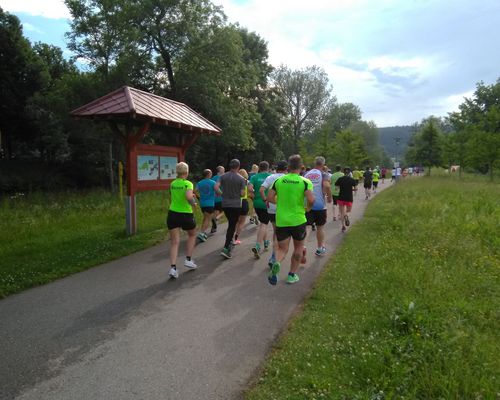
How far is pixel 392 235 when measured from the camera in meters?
9.80

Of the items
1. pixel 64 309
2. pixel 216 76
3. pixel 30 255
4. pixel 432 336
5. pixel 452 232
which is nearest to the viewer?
pixel 432 336

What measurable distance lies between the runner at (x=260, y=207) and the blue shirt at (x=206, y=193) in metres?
1.61

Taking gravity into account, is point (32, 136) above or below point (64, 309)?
above

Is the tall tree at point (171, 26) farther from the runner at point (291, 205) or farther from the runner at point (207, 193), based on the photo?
the runner at point (291, 205)

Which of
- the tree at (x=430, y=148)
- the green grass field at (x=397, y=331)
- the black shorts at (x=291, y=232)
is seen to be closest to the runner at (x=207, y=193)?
the green grass field at (x=397, y=331)

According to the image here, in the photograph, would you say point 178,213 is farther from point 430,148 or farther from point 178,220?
point 430,148

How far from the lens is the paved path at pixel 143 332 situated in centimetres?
358

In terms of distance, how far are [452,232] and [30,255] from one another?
9722mm

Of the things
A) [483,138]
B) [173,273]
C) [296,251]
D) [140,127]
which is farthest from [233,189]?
[483,138]

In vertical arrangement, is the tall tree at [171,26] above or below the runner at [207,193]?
above

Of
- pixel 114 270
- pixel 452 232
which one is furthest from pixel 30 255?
pixel 452 232

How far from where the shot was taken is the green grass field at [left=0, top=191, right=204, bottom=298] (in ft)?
23.4

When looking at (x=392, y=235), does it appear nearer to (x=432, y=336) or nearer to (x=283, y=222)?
(x=283, y=222)

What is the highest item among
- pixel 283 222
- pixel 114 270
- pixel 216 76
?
pixel 216 76
